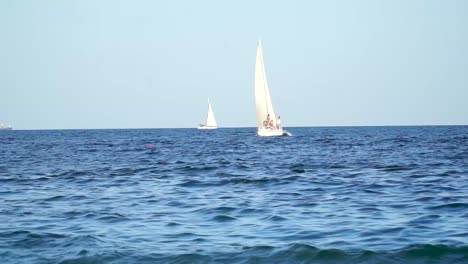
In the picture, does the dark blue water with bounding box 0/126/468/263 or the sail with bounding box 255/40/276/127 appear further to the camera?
the sail with bounding box 255/40/276/127

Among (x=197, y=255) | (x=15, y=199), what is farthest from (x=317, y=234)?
(x=15, y=199)

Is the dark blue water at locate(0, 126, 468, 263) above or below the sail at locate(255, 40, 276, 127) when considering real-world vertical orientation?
below

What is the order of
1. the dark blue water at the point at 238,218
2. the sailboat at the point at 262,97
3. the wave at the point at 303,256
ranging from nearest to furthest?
the wave at the point at 303,256 < the dark blue water at the point at 238,218 < the sailboat at the point at 262,97

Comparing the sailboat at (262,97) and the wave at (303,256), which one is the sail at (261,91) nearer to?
the sailboat at (262,97)

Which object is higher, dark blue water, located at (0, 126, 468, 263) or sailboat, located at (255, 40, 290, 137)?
sailboat, located at (255, 40, 290, 137)

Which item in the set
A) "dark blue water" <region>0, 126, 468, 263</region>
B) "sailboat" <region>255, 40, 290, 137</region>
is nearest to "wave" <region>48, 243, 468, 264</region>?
"dark blue water" <region>0, 126, 468, 263</region>

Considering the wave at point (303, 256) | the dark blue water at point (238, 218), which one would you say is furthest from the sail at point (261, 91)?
the wave at point (303, 256)

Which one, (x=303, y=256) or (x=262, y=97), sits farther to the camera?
(x=262, y=97)

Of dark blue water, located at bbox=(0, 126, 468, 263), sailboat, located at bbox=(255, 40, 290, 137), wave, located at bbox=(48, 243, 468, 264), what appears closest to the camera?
wave, located at bbox=(48, 243, 468, 264)

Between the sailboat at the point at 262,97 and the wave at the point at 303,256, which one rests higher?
the sailboat at the point at 262,97

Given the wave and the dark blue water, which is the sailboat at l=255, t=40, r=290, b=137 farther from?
the wave

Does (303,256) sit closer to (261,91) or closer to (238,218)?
(238,218)

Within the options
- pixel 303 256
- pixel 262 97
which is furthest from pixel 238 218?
pixel 262 97

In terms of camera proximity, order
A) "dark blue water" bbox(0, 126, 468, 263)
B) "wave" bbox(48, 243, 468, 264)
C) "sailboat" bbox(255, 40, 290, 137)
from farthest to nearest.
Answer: "sailboat" bbox(255, 40, 290, 137) → "dark blue water" bbox(0, 126, 468, 263) → "wave" bbox(48, 243, 468, 264)
